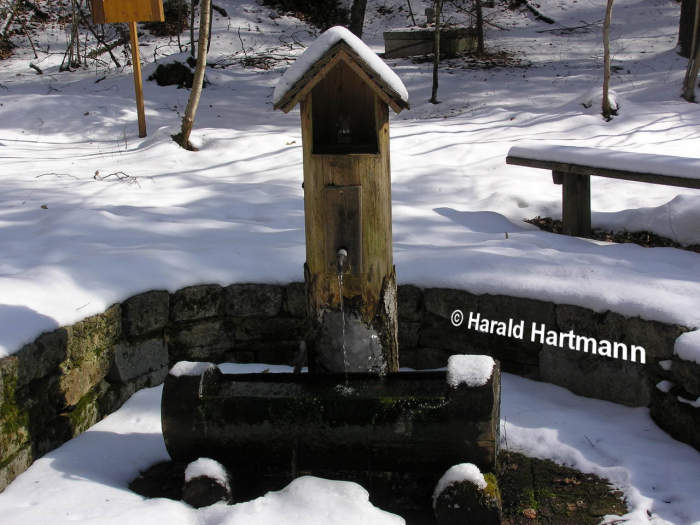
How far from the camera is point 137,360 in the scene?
4191 millimetres

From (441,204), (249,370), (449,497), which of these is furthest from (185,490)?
(441,204)

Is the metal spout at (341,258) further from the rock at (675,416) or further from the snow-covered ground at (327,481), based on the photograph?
the rock at (675,416)

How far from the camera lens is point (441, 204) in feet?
21.5

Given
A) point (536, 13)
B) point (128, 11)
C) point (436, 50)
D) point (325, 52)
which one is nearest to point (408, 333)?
point (325, 52)

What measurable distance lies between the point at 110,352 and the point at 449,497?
2061mm

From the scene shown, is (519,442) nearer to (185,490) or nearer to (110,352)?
(185,490)

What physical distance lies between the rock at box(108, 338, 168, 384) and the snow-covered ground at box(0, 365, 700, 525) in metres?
0.14

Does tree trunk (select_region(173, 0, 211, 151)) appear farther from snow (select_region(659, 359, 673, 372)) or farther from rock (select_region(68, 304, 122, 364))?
snow (select_region(659, 359, 673, 372))

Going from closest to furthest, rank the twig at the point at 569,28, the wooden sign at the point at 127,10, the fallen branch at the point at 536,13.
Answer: the wooden sign at the point at 127,10
the twig at the point at 569,28
the fallen branch at the point at 536,13

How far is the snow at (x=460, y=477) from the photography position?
2961 millimetres

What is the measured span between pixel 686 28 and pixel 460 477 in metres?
11.5

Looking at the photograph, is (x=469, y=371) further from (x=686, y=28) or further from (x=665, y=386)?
(x=686, y=28)

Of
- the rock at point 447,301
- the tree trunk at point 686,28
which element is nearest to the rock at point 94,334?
the rock at point 447,301

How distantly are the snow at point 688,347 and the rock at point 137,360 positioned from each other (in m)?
2.80
